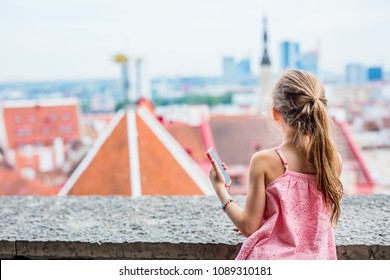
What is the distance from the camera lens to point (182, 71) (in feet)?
136

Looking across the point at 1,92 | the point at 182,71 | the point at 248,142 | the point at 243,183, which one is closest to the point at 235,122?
the point at 248,142

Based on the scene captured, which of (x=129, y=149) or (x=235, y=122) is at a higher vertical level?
(x=129, y=149)

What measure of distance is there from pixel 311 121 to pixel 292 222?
0.17m

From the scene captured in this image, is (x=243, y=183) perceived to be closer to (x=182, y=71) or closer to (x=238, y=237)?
(x=238, y=237)

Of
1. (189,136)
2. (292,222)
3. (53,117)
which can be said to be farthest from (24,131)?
(292,222)

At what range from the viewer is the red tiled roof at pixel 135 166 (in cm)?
648

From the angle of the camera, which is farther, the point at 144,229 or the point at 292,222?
the point at 144,229

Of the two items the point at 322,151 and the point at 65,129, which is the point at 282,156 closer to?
the point at 322,151

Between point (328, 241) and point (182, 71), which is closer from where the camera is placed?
point (328, 241)

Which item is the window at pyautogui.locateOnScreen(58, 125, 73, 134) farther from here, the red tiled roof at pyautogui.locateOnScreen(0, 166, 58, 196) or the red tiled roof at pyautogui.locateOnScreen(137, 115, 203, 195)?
the red tiled roof at pyautogui.locateOnScreen(137, 115, 203, 195)

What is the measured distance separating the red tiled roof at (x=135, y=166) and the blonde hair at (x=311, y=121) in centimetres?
488

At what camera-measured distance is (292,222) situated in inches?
41.3
